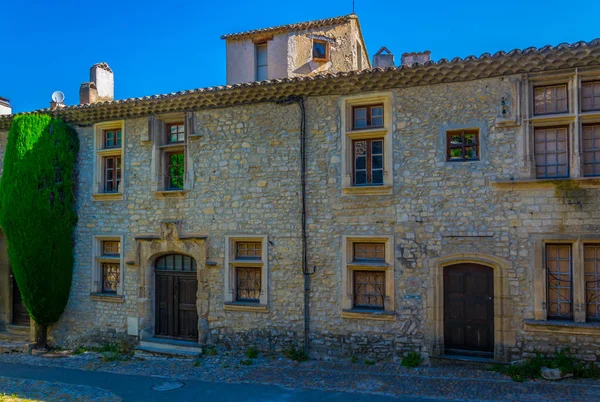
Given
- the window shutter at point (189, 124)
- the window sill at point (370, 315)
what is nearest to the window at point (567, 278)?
the window sill at point (370, 315)

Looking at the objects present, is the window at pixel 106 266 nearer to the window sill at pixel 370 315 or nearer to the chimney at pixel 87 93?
the chimney at pixel 87 93

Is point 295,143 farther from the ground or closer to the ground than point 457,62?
closer to the ground

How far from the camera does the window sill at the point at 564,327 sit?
8.68 m

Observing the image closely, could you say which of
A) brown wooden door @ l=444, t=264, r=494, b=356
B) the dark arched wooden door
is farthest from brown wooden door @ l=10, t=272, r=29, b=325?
brown wooden door @ l=444, t=264, r=494, b=356

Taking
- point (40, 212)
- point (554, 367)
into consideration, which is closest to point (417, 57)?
point (554, 367)

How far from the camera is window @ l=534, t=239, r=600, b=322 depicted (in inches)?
350

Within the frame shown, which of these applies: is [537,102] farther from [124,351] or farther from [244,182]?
[124,351]

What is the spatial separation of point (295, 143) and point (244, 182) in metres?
1.52

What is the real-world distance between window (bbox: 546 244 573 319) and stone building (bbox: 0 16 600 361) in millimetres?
26

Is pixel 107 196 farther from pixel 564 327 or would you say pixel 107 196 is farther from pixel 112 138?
pixel 564 327

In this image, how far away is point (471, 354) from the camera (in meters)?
9.64

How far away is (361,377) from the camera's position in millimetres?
9336

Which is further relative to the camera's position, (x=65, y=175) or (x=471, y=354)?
(x=65, y=175)

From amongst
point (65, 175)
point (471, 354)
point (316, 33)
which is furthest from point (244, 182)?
point (316, 33)
